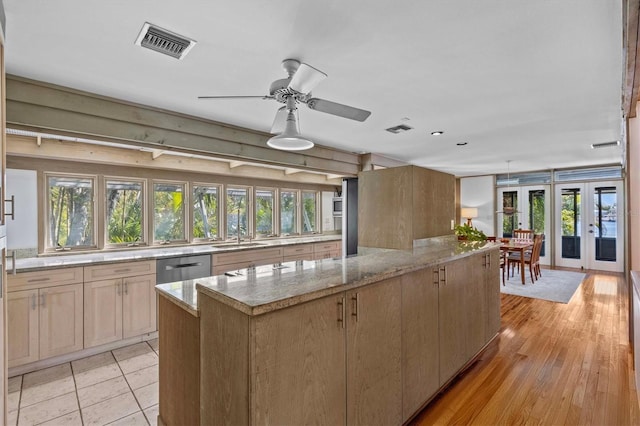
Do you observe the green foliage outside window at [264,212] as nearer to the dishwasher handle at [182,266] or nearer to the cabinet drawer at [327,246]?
the cabinet drawer at [327,246]

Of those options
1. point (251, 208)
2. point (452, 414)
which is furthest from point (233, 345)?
point (251, 208)

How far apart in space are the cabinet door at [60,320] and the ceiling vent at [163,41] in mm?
2515

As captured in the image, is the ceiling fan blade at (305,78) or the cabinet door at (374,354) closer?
the cabinet door at (374,354)

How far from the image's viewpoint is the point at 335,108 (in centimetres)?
219

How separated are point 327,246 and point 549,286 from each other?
159 inches

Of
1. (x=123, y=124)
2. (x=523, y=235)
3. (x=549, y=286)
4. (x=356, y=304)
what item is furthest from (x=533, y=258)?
→ (x=123, y=124)

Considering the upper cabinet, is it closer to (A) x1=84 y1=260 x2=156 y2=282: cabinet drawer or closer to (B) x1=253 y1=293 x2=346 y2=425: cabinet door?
(B) x1=253 y1=293 x2=346 y2=425: cabinet door

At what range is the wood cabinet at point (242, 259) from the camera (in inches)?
166

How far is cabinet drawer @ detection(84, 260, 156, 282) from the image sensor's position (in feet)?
10.3

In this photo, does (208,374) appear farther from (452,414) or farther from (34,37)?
(34,37)

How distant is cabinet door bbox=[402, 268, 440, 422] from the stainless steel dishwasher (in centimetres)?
287

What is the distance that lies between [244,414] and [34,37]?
89.9 inches

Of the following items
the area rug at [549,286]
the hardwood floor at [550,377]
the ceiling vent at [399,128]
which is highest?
the ceiling vent at [399,128]

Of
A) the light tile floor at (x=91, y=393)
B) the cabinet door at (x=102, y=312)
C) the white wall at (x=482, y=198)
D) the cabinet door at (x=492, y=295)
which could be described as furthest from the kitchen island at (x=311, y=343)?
the white wall at (x=482, y=198)
